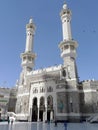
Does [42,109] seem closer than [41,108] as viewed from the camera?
Yes

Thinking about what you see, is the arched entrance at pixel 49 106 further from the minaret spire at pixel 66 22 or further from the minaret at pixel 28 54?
the minaret spire at pixel 66 22

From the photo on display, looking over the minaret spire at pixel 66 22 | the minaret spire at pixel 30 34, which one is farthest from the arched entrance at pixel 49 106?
the minaret spire at pixel 30 34

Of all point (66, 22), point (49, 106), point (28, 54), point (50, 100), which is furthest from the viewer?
point (28, 54)

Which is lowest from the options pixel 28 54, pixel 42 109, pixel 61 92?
pixel 42 109

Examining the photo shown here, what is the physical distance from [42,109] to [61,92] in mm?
4873

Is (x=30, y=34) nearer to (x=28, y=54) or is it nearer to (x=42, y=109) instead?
(x=28, y=54)

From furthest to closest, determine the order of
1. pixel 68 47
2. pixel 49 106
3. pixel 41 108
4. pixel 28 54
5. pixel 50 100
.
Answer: pixel 28 54
pixel 68 47
pixel 41 108
pixel 50 100
pixel 49 106

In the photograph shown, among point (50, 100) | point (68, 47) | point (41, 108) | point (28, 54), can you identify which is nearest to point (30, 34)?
point (28, 54)

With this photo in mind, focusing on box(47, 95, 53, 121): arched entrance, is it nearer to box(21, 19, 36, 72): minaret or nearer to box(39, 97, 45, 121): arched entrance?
box(39, 97, 45, 121): arched entrance

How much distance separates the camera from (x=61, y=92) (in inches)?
1163

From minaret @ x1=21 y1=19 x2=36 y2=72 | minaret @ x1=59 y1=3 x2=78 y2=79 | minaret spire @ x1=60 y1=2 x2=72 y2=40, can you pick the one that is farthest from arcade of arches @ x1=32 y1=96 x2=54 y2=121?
minaret spire @ x1=60 y1=2 x2=72 y2=40

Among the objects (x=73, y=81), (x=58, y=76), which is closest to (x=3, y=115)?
(x=58, y=76)

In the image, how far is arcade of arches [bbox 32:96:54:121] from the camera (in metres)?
29.4

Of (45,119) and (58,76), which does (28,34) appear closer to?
(58,76)
